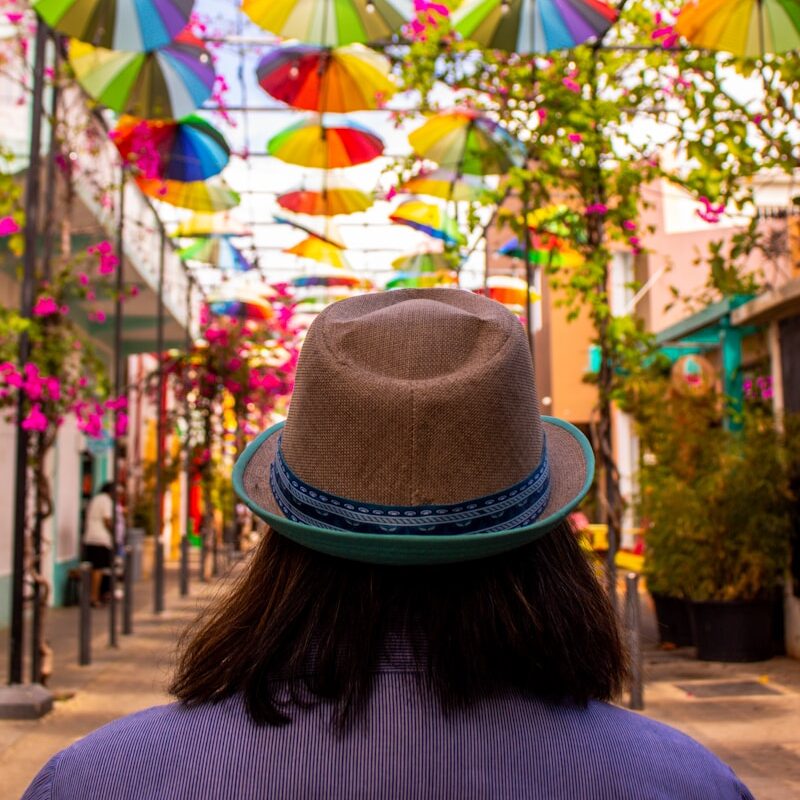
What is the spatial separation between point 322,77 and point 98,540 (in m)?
8.87

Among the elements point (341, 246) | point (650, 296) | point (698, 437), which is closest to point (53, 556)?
point (341, 246)

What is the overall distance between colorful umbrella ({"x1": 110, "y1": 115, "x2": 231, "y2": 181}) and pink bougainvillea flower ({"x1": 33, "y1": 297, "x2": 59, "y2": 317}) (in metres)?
2.18

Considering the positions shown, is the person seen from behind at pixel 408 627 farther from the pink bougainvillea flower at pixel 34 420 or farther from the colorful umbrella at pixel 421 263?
the colorful umbrella at pixel 421 263

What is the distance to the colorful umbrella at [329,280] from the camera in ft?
50.0

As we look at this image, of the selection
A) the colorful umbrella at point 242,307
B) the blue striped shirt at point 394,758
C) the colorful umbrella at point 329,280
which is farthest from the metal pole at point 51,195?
the colorful umbrella at point 242,307

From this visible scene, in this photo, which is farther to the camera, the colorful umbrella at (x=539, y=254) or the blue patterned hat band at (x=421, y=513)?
the colorful umbrella at (x=539, y=254)

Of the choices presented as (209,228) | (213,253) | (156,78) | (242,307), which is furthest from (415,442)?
(242,307)

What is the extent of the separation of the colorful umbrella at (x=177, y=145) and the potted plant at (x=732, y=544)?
4965 millimetres

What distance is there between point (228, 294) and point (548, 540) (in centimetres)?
1551

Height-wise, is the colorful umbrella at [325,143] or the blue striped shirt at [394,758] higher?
the colorful umbrella at [325,143]

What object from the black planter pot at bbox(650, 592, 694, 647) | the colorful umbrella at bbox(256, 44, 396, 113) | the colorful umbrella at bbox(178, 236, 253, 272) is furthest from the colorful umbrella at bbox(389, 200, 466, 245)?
the black planter pot at bbox(650, 592, 694, 647)

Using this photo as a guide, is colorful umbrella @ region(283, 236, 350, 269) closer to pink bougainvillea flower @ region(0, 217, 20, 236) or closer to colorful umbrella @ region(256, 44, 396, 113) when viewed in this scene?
colorful umbrella @ region(256, 44, 396, 113)

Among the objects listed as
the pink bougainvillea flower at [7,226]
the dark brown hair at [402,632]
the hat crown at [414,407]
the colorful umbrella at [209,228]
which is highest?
the colorful umbrella at [209,228]

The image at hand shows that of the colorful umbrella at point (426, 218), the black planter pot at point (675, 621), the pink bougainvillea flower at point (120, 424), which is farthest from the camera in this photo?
the colorful umbrella at point (426, 218)
